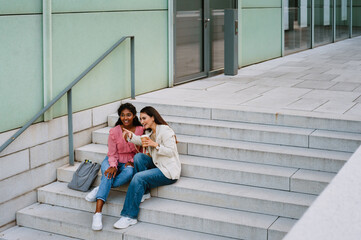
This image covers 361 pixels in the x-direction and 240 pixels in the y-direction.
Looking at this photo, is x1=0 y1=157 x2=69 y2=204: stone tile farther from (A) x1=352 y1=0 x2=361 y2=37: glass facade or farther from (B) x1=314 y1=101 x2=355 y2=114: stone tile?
(A) x1=352 y1=0 x2=361 y2=37: glass facade

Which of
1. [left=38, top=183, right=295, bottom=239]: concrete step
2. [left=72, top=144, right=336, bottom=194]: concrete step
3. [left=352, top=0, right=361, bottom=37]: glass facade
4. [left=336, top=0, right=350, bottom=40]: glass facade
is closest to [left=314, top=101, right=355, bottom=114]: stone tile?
[left=72, top=144, right=336, bottom=194]: concrete step

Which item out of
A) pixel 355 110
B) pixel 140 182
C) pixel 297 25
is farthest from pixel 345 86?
pixel 297 25

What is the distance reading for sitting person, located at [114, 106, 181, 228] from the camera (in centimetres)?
599

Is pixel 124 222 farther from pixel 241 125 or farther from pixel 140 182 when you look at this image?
pixel 241 125

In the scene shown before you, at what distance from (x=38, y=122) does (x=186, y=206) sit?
208 cm

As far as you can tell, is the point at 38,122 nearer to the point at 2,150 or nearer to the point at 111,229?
the point at 2,150

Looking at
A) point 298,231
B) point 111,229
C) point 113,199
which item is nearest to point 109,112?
point 113,199

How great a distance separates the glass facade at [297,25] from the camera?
15.2m

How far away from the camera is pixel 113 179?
248 inches

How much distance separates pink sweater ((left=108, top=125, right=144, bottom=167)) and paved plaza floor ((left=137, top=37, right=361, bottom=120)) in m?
1.59

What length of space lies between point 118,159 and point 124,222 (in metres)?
0.86

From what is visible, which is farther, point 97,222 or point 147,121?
point 147,121

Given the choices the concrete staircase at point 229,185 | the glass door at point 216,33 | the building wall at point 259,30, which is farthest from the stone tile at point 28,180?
the building wall at point 259,30

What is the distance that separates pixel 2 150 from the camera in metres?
6.20
